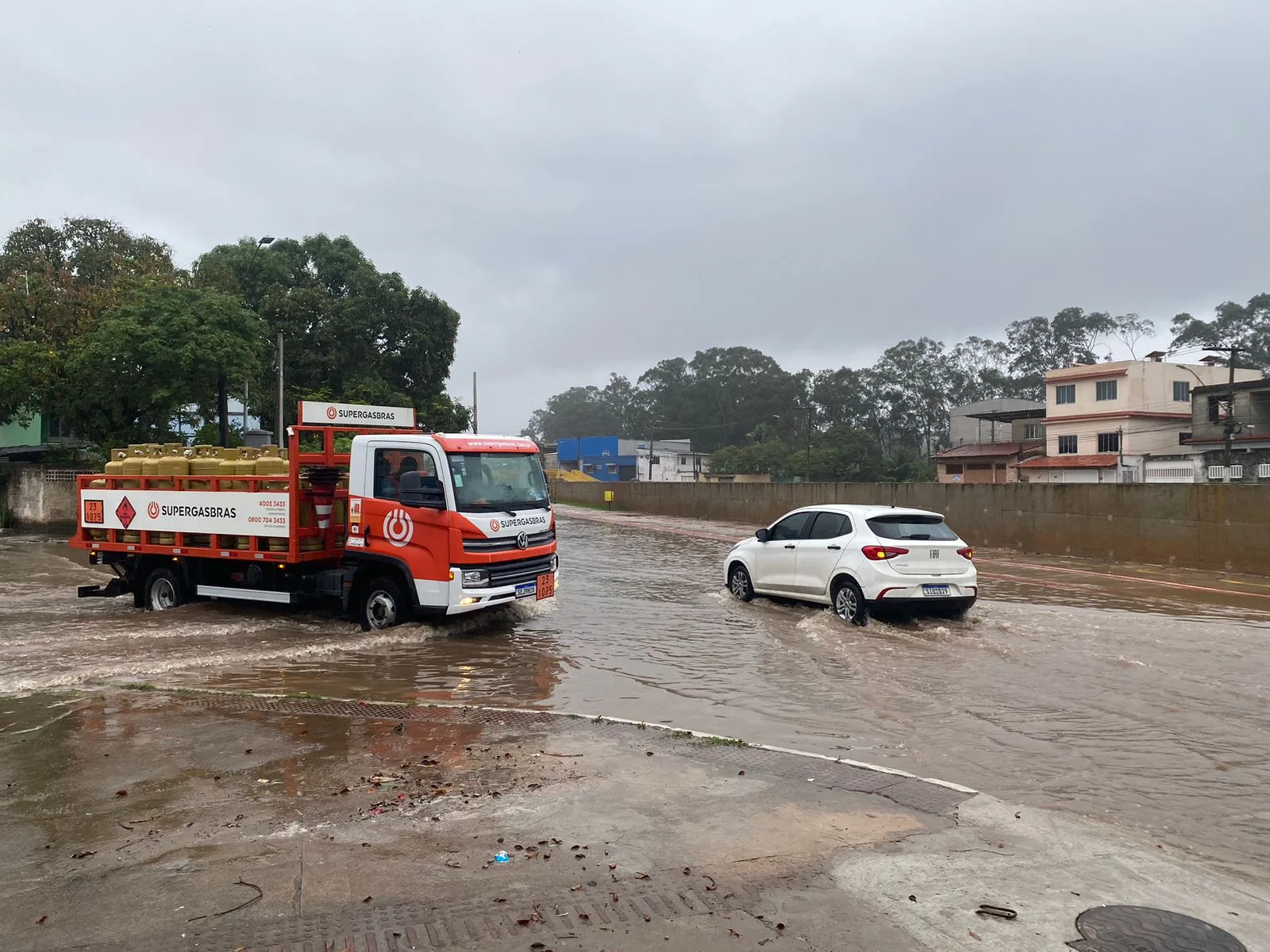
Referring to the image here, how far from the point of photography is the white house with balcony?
172 feet

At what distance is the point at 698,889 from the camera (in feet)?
14.5

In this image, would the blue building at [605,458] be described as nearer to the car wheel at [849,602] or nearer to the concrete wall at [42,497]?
the concrete wall at [42,497]

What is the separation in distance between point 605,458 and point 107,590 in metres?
88.2

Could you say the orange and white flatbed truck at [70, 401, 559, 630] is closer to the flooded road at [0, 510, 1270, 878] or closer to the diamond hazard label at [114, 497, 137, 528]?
the diamond hazard label at [114, 497, 137, 528]

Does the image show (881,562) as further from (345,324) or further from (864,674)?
(345,324)

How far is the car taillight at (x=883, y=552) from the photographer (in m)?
11.9

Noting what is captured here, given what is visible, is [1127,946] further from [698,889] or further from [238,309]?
[238,309]

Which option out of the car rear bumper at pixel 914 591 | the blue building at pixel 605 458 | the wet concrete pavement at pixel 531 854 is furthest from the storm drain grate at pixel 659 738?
the blue building at pixel 605 458

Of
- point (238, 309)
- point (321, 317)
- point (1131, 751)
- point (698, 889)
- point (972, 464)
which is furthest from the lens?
point (972, 464)

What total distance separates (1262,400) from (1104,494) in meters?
30.0

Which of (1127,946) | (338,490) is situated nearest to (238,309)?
(338,490)

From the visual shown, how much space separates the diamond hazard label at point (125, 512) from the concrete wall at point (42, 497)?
21491 millimetres

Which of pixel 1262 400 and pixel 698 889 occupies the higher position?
pixel 1262 400

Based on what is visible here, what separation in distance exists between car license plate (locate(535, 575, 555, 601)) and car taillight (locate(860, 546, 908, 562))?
401 cm
